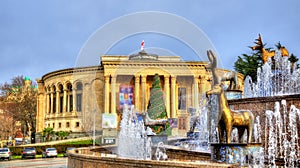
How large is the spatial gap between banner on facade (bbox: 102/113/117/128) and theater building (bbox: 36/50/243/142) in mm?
304

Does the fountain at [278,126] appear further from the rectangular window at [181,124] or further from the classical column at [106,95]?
the classical column at [106,95]

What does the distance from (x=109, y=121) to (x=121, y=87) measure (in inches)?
352

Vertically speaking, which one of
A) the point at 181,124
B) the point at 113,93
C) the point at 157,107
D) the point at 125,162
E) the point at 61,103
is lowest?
the point at 181,124

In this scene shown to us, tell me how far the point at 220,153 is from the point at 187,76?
52002 millimetres

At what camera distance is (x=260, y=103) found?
1001 centimetres

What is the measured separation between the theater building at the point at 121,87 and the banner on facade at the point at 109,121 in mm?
304

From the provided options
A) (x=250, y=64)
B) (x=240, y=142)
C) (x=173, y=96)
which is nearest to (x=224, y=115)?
(x=240, y=142)

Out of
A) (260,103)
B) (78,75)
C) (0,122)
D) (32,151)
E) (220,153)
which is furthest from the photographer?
(78,75)

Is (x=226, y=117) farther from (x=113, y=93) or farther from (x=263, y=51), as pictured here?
(x=113, y=93)

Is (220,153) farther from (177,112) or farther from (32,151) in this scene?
(177,112)

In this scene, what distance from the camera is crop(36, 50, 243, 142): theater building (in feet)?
188

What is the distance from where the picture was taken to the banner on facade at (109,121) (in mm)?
51506

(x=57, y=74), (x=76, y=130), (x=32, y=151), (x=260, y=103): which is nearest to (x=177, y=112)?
(x=76, y=130)

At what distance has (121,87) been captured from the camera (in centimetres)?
5984
